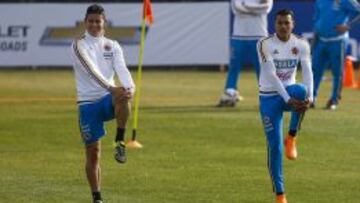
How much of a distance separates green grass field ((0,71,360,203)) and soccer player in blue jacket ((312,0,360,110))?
69cm

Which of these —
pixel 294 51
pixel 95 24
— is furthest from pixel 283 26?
pixel 95 24

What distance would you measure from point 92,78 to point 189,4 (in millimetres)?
22492

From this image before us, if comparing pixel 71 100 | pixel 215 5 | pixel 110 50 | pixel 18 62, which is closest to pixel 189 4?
pixel 215 5

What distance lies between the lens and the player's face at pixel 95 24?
12.2 metres

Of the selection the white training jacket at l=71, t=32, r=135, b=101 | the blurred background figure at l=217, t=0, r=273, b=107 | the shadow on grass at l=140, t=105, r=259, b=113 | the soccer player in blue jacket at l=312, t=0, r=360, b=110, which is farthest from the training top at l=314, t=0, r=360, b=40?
the white training jacket at l=71, t=32, r=135, b=101

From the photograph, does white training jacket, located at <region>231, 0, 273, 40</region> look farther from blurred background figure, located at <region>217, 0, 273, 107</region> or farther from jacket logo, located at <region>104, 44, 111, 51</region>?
jacket logo, located at <region>104, 44, 111, 51</region>

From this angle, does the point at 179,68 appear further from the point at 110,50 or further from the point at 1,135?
the point at 110,50

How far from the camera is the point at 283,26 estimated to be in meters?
12.6

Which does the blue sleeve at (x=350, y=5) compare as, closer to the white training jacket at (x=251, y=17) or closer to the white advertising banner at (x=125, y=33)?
the white training jacket at (x=251, y=17)

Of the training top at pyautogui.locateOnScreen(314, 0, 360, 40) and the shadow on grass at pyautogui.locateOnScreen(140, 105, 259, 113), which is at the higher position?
the training top at pyautogui.locateOnScreen(314, 0, 360, 40)

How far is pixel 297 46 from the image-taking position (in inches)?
498

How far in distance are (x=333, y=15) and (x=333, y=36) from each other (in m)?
0.41

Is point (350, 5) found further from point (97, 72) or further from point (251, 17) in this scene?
point (97, 72)

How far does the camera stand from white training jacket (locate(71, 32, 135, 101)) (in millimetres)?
12117
